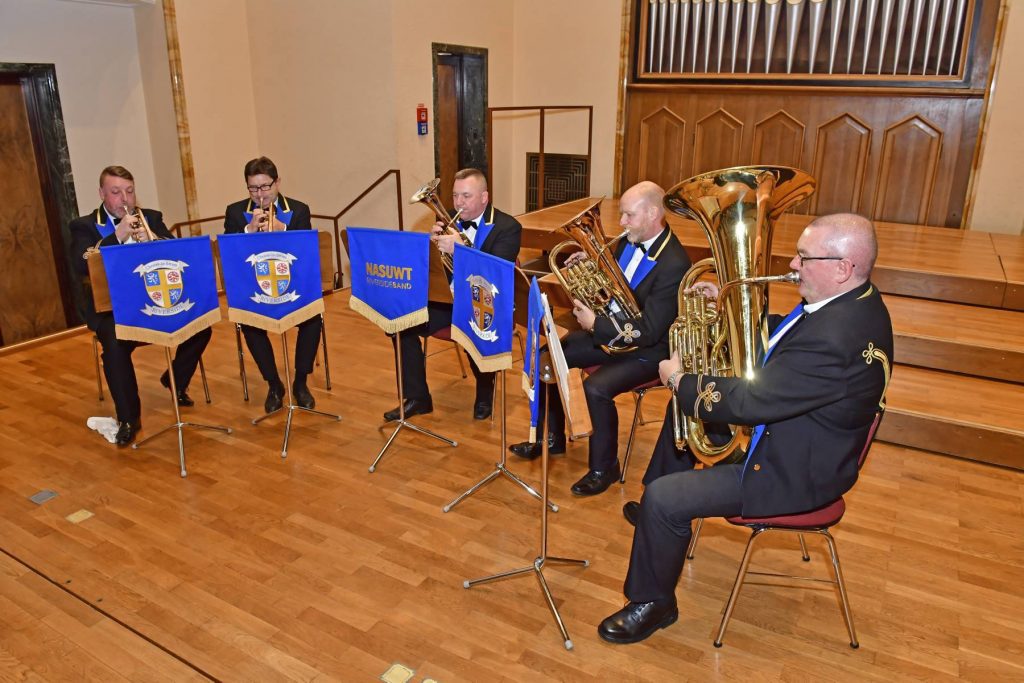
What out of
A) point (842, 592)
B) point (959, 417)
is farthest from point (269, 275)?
point (959, 417)

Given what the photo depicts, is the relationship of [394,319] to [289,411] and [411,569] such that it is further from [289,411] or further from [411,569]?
[411,569]

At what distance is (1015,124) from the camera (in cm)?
652

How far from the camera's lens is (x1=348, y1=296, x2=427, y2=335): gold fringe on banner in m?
3.73

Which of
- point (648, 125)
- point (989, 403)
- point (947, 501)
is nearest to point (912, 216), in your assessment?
point (648, 125)

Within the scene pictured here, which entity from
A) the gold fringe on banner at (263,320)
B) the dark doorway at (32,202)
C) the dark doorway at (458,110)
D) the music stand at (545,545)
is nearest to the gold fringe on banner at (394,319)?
the gold fringe on banner at (263,320)

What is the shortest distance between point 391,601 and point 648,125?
21.2 feet

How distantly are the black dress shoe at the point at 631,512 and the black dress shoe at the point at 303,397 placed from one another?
6.71 feet

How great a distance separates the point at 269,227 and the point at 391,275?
43.0 inches

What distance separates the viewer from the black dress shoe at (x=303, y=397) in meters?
4.54

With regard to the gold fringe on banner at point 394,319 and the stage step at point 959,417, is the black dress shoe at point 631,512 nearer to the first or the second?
the gold fringe on banner at point 394,319

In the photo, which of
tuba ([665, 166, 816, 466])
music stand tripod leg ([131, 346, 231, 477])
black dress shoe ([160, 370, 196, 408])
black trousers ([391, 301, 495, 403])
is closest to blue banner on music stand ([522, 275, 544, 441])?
tuba ([665, 166, 816, 466])

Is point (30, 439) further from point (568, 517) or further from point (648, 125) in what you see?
point (648, 125)

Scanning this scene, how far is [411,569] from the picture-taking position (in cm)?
308

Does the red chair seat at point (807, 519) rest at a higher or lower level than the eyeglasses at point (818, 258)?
lower
